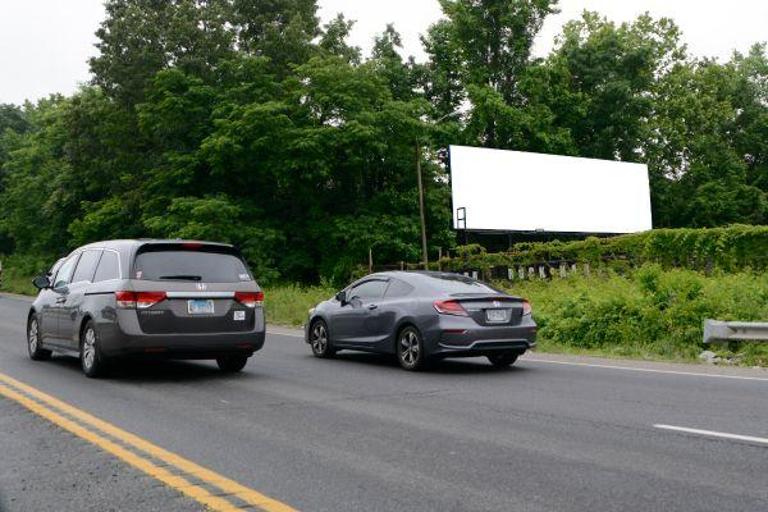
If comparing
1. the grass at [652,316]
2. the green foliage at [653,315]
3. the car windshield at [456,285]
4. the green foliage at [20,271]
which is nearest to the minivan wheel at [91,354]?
the car windshield at [456,285]

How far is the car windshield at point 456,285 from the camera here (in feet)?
39.2

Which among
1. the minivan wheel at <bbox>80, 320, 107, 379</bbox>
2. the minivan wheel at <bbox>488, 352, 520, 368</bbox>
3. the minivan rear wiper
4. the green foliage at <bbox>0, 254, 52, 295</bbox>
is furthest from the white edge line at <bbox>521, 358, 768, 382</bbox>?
the green foliage at <bbox>0, 254, 52, 295</bbox>

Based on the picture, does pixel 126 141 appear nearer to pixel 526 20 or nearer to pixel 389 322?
pixel 526 20

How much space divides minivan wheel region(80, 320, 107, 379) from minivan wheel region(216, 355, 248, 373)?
69.0 inches

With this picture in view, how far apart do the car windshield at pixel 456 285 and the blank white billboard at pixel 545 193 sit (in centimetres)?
2362

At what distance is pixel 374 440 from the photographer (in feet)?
22.2

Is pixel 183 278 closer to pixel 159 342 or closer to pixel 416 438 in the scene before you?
pixel 159 342

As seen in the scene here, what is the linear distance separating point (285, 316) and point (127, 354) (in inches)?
532

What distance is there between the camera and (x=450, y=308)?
37.9 ft

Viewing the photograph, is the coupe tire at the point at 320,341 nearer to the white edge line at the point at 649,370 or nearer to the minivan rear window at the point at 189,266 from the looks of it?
the minivan rear window at the point at 189,266

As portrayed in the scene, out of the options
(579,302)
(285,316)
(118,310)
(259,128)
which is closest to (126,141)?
(259,128)

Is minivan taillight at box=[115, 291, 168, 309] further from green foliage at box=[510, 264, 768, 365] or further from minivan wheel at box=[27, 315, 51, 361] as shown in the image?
green foliage at box=[510, 264, 768, 365]

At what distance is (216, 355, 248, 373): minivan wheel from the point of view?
11.8 meters

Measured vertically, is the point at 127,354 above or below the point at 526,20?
below
